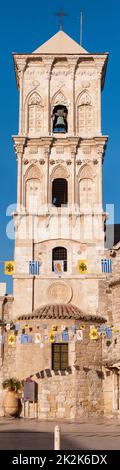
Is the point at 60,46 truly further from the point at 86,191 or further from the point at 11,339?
the point at 11,339

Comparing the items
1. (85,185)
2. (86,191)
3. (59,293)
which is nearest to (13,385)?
(59,293)

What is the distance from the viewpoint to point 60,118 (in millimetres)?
39812

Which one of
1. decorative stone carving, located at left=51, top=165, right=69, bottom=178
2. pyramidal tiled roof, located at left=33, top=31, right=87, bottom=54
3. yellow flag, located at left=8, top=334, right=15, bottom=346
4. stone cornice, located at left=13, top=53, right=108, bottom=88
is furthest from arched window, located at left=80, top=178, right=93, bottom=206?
yellow flag, located at left=8, top=334, right=15, bottom=346

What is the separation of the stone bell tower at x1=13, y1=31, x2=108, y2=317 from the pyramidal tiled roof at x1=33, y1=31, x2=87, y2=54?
2.5 inches

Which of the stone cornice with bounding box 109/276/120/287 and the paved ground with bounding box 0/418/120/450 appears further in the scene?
the stone cornice with bounding box 109/276/120/287

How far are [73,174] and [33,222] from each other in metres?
3.77

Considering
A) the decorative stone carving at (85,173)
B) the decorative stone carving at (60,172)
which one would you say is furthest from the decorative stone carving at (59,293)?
the decorative stone carving at (85,173)

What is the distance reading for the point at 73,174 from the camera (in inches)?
1517

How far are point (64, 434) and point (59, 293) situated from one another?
534 inches

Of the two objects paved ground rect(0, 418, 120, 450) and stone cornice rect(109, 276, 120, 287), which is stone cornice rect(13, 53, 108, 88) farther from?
paved ground rect(0, 418, 120, 450)

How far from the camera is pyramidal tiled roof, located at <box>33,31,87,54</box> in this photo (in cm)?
4069

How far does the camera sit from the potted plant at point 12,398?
3322 cm
